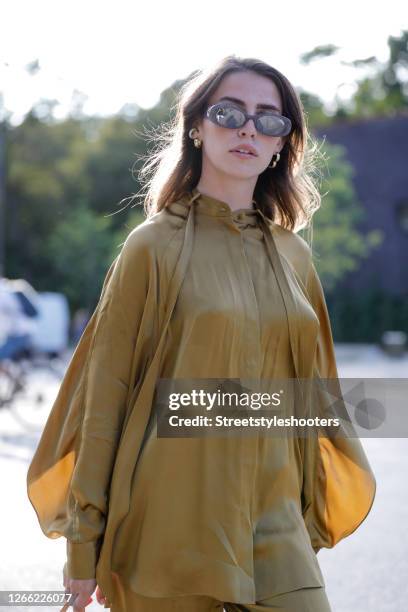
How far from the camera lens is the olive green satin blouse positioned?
9.45 feet

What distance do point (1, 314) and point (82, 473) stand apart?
10.9 meters

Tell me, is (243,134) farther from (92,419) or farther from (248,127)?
(92,419)

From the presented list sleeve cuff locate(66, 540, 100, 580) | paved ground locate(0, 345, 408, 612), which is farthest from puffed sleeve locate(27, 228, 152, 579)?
paved ground locate(0, 345, 408, 612)

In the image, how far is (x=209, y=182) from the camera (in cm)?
324

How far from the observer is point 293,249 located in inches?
133

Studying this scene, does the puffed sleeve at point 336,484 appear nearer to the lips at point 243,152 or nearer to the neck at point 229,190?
the neck at point 229,190

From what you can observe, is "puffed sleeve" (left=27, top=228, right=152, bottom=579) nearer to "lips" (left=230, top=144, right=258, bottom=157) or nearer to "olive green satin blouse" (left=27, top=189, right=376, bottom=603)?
"olive green satin blouse" (left=27, top=189, right=376, bottom=603)

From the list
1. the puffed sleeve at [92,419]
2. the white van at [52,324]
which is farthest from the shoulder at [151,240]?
the white van at [52,324]

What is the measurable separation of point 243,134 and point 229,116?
7 centimetres

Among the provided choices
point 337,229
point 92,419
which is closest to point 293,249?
point 92,419

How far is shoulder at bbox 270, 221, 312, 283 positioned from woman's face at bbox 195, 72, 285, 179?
0.21 meters

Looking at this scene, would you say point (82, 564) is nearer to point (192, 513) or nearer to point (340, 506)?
point (192, 513)

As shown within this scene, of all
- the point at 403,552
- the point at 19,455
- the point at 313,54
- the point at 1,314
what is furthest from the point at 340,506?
the point at 313,54

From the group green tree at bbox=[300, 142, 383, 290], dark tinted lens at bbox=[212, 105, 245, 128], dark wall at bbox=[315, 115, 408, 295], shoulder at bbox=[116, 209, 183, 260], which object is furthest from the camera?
dark wall at bbox=[315, 115, 408, 295]
